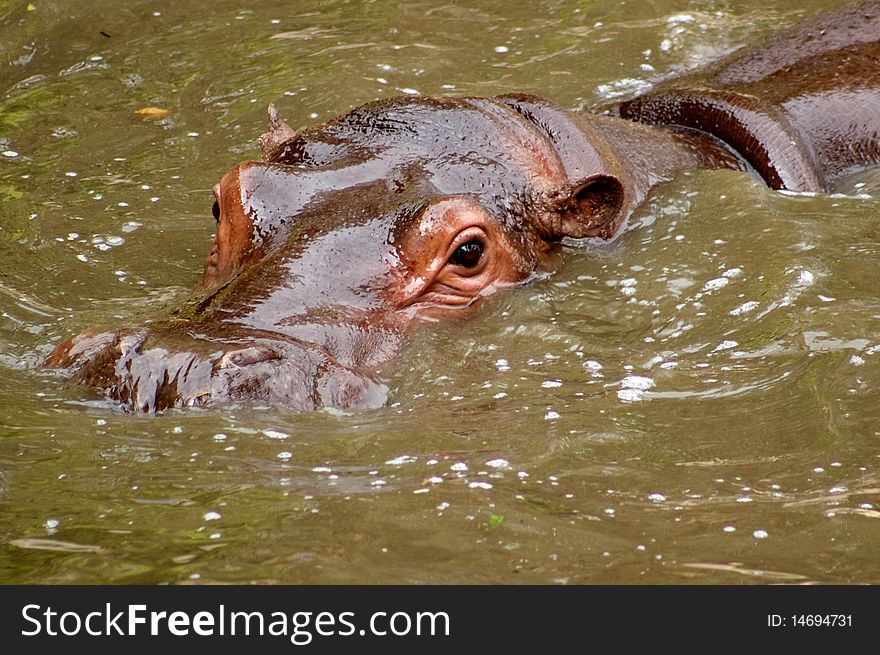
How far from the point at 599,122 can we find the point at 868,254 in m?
1.55

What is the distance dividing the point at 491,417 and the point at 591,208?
6.20 feet

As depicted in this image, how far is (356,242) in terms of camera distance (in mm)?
5074

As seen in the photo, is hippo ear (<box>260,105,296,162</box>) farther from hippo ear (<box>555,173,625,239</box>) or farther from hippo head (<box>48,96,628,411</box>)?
hippo ear (<box>555,173,625,239</box>)

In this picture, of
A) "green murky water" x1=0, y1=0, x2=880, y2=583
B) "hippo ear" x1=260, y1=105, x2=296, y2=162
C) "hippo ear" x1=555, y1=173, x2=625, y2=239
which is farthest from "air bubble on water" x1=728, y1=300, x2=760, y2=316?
"hippo ear" x1=260, y1=105, x2=296, y2=162

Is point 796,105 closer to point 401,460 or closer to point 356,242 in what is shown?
point 356,242

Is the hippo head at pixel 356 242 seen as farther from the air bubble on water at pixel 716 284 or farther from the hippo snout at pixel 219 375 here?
the air bubble on water at pixel 716 284

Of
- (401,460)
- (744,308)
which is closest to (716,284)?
(744,308)

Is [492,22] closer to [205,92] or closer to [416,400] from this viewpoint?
[205,92]

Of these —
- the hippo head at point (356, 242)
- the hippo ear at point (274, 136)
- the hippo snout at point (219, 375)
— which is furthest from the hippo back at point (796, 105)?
the hippo snout at point (219, 375)

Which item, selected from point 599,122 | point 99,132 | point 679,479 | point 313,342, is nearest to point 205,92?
point 99,132

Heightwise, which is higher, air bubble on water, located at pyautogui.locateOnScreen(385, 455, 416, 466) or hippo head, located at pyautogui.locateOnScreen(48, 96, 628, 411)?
hippo head, located at pyautogui.locateOnScreen(48, 96, 628, 411)

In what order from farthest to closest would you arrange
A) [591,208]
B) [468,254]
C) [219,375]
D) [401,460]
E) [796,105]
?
[796,105]
[591,208]
[468,254]
[219,375]
[401,460]

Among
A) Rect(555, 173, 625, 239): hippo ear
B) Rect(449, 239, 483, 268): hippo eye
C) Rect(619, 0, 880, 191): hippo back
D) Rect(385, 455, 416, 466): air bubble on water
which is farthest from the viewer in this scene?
Rect(619, 0, 880, 191): hippo back

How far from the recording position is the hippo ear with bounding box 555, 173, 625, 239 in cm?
582
